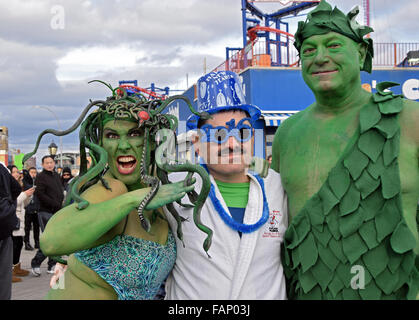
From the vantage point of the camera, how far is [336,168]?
2.17m

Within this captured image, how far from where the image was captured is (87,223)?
181cm

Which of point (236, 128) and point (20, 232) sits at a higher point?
point (236, 128)

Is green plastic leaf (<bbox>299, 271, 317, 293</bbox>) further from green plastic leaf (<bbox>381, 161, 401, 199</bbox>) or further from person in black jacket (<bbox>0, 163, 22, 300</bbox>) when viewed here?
person in black jacket (<bbox>0, 163, 22, 300</bbox>)

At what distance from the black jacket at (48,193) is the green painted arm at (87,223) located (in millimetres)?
5015

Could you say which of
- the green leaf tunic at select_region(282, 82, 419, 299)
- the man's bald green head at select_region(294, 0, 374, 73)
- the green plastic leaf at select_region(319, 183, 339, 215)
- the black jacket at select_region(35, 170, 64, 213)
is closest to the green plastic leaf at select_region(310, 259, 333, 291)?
the green leaf tunic at select_region(282, 82, 419, 299)

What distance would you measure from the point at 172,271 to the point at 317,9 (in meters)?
1.41

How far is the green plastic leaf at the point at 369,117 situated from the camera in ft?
7.04

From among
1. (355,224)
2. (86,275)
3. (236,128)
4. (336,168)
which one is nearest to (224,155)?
(236,128)

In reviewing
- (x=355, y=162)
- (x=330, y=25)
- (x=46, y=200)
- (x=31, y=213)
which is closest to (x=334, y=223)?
(x=355, y=162)

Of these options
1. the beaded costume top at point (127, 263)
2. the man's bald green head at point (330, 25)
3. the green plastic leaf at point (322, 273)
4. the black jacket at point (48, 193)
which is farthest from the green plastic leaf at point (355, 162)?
the black jacket at point (48, 193)

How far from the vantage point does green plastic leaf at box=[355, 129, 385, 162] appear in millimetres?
2111

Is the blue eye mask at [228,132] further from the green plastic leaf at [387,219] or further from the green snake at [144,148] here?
the green plastic leaf at [387,219]
